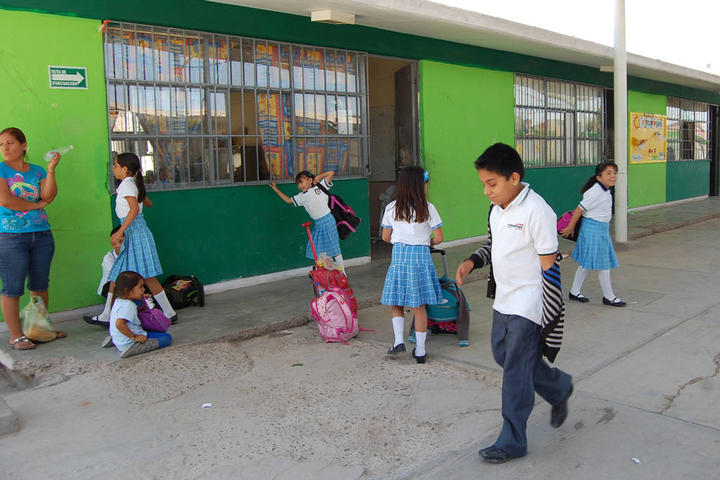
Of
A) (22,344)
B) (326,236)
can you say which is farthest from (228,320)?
(22,344)

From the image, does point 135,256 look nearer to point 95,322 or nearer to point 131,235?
point 131,235

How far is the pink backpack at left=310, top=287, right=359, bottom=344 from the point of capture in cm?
568

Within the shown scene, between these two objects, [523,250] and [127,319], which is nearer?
[523,250]

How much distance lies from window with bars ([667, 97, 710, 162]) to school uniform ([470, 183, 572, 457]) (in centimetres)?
1600

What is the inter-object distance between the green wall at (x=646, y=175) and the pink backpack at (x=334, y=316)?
1191 centimetres

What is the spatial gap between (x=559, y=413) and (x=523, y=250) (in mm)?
1041

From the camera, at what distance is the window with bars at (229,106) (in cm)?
670

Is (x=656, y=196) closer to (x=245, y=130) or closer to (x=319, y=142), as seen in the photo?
(x=319, y=142)

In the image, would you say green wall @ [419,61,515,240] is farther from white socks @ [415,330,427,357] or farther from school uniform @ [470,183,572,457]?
school uniform @ [470,183,572,457]

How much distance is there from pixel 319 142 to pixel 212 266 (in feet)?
7.49

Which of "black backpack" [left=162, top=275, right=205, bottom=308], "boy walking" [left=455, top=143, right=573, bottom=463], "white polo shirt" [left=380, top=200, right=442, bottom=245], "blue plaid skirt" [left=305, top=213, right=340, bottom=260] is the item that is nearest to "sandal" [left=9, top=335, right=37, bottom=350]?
"black backpack" [left=162, top=275, right=205, bottom=308]

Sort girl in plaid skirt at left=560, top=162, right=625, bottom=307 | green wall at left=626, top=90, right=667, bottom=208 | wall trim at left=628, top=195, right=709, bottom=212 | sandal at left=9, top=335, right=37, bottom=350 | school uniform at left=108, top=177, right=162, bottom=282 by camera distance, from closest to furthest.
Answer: sandal at left=9, top=335, right=37, bottom=350 → school uniform at left=108, top=177, right=162, bottom=282 → girl in plaid skirt at left=560, top=162, right=625, bottom=307 → green wall at left=626, top=90, right=667, bottom=208 → wall trim at left=628, top=195, right=709, bottom=212

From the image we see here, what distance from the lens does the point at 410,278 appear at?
198 inches

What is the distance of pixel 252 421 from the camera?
407cm
